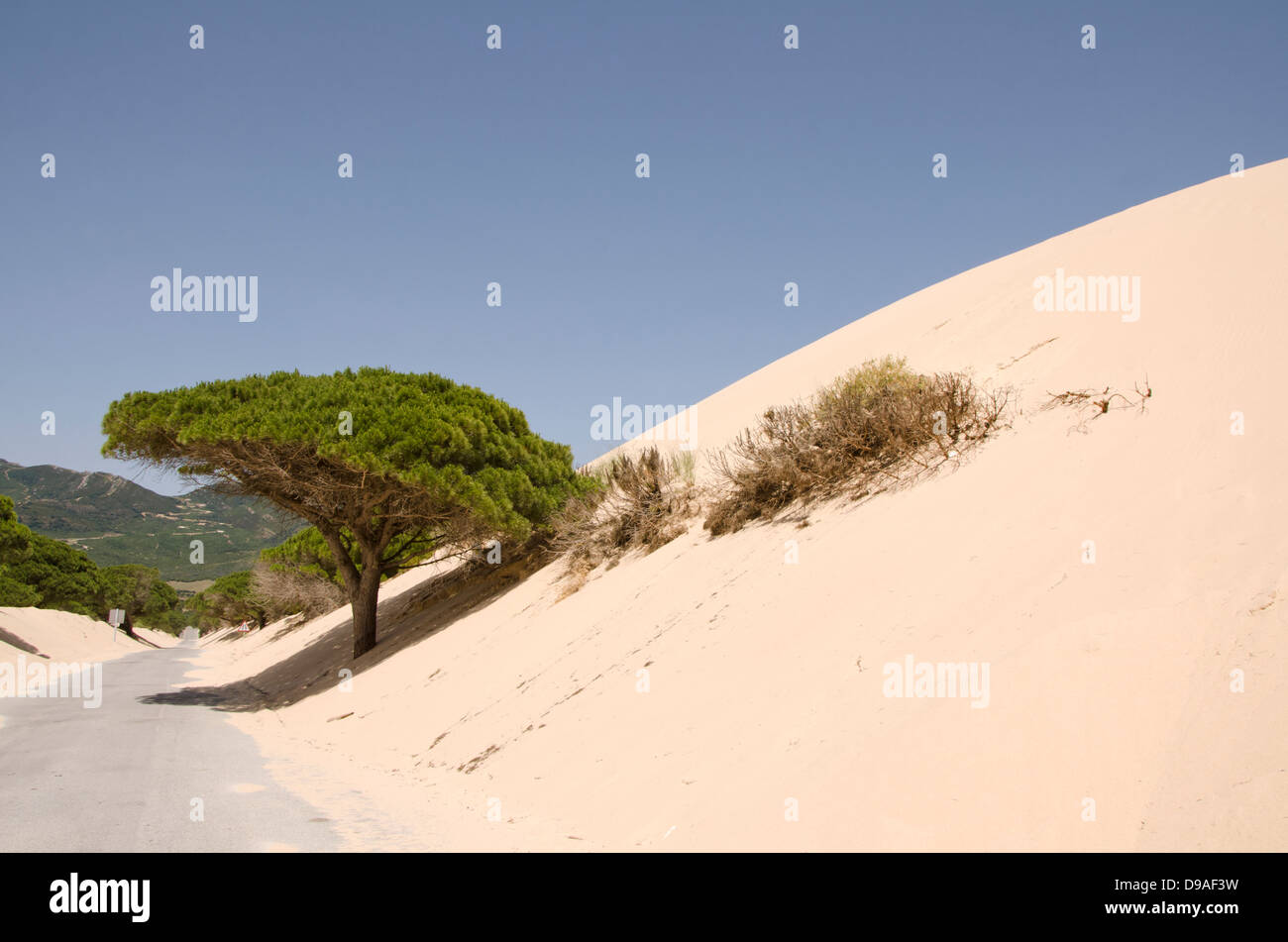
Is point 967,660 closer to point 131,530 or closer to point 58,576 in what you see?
point 58,576

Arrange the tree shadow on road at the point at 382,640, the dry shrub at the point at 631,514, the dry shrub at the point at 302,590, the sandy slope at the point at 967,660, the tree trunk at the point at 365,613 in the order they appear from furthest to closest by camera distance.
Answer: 1. the dry shrub at the point at 302,590
2. the tree trunk at the point at 365,613
3. the tree shadow on road at the point at 382,640
4. the dry shrub at the point at 631,514
5. the sandy slope at the point at 967,660

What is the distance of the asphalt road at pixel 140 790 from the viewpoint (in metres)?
5.52

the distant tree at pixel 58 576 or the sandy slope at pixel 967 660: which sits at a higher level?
the sandy slope at pixel 967 660

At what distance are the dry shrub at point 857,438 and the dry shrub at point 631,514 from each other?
1.71 metres

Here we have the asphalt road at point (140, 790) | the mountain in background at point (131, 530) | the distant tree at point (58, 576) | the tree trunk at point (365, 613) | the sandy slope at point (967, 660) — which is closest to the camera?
the sandy slope at point (967, 660)

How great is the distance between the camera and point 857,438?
10359 mm

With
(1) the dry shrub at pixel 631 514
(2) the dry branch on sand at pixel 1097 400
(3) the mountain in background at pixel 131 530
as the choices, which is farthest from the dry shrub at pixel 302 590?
(3) the mountain in background at pixel 131 530

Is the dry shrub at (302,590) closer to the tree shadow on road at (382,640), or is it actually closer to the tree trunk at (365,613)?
the tree shadow on road at (382,640)

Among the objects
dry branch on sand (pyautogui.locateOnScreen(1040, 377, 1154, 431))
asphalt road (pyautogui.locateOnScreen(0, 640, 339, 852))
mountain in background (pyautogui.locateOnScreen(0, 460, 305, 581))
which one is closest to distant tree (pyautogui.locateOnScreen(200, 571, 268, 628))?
asphalt road (pyautogui.locateOnScreen(0, 640, 339, 852))

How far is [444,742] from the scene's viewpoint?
9.32 m

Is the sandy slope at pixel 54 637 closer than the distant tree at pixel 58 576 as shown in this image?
Yes

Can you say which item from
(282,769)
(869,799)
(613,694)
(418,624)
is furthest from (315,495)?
(869,799)

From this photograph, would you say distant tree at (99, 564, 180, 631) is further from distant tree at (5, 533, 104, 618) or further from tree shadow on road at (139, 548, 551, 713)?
tree shadow on road at (139, 548, 551, 713)

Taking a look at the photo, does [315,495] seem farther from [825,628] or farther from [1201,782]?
[1201,782]
